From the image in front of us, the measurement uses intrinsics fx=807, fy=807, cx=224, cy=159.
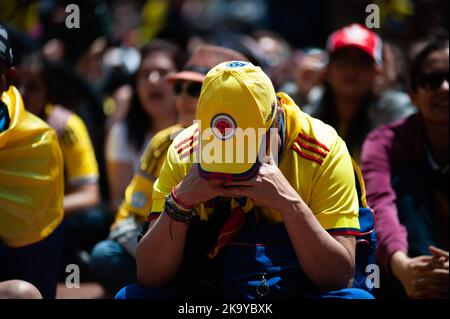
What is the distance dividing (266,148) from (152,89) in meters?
2.51

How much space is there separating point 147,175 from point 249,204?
1.16 metres

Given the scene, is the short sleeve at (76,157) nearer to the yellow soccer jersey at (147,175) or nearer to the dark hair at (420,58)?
the yellow soccer jersey at (147,175)

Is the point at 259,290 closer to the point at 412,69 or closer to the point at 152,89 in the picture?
the point at 412,69

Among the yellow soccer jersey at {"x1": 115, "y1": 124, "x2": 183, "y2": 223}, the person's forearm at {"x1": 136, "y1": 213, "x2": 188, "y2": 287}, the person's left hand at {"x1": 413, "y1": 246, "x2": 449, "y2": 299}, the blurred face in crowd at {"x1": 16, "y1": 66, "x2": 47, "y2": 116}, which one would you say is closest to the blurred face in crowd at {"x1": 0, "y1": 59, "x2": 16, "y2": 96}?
the yellow soccer jersey at {"x1": 115, "y1": 124, "x2": 183, "y2": 223}

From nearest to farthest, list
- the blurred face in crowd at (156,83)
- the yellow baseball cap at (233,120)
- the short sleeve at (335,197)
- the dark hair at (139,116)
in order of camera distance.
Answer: the yellow baseball cap at (233,120) → the short sleeve at (335,197) → the blurred face in crowd at (156,83) → the dark hair at (139,116)

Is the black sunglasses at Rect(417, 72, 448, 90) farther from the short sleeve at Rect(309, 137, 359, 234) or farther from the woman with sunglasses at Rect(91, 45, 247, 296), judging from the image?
the short sleeve at Rect(309, 137, 359, 234)

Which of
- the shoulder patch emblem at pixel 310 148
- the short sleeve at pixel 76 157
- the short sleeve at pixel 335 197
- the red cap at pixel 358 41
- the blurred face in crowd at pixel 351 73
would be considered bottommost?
the short sleeve at pixel 76 157

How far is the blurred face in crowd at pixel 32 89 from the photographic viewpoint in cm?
466

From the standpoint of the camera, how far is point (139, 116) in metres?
5.08

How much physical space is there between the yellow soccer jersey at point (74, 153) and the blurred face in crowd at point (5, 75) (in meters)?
1.26

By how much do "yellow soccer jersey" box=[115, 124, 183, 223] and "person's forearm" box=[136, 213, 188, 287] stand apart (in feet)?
3.42

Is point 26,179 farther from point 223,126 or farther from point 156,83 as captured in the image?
point 156,83

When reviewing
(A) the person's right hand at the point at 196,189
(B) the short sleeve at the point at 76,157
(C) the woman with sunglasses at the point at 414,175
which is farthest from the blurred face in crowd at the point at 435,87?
(B) the short sleeve at the point at 76,157

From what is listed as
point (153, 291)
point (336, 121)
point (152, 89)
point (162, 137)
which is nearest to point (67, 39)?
point (152, 89)
